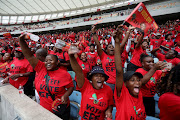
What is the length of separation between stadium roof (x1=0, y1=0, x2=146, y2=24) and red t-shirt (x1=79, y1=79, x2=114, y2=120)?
34.1 meters

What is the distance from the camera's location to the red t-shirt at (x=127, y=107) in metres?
1.33

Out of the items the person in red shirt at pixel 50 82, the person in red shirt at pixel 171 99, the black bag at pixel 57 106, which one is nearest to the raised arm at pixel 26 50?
the person in red shirt at pixel 50 82

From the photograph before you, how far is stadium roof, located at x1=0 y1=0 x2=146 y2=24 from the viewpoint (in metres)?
35.0

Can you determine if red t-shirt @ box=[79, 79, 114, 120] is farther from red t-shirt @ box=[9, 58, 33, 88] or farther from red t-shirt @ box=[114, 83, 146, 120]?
red t-shirt @ box=[9, 58, 33, 88]

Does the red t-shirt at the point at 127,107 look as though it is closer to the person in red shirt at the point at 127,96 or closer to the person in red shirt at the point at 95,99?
the person in red shirt at the point at 127,96

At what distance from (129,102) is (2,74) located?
341cm

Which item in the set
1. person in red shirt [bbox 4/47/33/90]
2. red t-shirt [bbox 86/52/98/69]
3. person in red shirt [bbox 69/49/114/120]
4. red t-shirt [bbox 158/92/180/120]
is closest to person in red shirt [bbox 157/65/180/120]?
red t-shirt [bbox 158/92/180/120]

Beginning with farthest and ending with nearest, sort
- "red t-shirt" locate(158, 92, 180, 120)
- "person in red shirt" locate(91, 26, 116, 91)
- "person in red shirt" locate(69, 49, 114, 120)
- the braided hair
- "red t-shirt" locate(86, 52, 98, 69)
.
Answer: "red t-shirt" locate(86, 52, 98, 69) → "person in red shirt" locate(91, 26, 116, 91) → "person in red shirt" locate(69, 49, 114, 120) → the braided hair → "red t-shirt" locate(158, 92, 180, 120)

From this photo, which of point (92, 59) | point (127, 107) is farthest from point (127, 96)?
point (92, 59)

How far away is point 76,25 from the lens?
82.4ft

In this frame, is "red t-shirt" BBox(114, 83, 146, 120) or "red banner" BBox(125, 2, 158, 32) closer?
"red t-shirt" BBox(114, 83, 146, 120)

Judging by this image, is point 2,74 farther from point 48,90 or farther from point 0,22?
point 0,22

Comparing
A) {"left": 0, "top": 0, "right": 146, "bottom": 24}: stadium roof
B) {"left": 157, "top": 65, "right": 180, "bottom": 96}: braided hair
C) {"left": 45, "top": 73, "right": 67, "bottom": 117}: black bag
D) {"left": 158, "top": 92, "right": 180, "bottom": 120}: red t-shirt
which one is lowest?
{"left": 45, "top": 73, "right": 67, "bottom": 117}: black bag

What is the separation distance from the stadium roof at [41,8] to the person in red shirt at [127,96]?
34.2 metres
